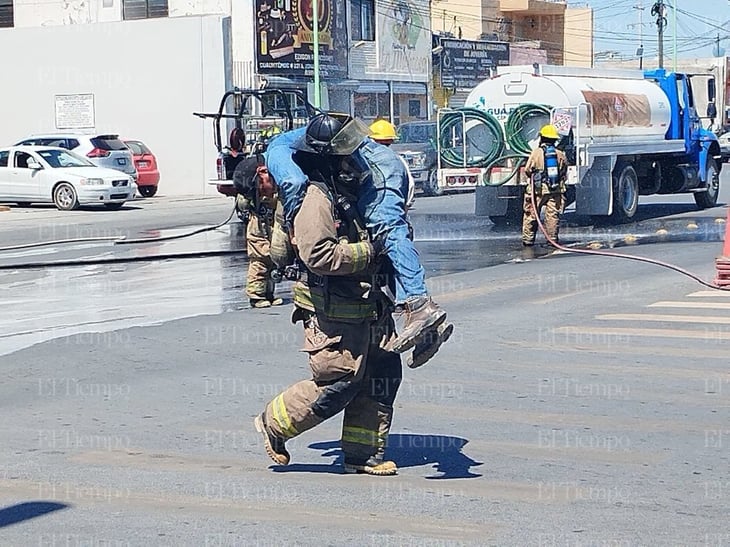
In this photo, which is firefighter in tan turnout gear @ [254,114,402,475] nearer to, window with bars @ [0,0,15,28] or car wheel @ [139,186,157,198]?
car wheel @ [139,186,157,198]

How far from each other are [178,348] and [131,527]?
15.9 feet

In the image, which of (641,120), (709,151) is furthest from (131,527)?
(709,151)

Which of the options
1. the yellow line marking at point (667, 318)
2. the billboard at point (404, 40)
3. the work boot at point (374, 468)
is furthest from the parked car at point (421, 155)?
the work boot at point (374, 468)

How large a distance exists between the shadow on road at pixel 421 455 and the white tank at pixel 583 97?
14.2 meters

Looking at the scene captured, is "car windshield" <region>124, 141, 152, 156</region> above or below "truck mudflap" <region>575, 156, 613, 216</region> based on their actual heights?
above

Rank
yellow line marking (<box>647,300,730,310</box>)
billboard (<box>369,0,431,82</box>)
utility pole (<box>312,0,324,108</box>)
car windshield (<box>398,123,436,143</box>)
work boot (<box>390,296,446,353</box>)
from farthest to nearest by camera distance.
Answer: billboard (<box>369,0,431,82</box>) < utility pole (<box>312,0,324,108</box>) < car windshield (<box>398,123,436,143</box>) < yellow line marking (<box>647,300,730,310</box>) < work boot (<box>390,296,446,353</box>)

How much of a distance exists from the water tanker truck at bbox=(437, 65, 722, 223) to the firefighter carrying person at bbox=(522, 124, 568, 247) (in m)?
2.25

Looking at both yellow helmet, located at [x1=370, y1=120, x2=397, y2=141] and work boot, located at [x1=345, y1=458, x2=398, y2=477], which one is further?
yellow helmet, located at [x1=370, y1=120, x2=397, y2=141]

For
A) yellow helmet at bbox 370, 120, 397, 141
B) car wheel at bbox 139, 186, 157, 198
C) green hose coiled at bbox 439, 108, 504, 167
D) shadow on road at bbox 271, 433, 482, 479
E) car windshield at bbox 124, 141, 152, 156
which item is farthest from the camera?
car wheel at bbox 139, 186, 157, 198

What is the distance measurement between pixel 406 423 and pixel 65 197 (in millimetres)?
22242

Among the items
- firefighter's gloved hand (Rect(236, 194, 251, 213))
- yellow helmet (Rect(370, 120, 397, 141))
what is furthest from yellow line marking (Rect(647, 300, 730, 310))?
yellow helmet (Rect(370, 120, 397, 141))

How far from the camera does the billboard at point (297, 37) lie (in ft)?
126

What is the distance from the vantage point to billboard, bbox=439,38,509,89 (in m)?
50.2

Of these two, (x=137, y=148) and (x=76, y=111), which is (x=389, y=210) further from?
(x=76, y=111)
